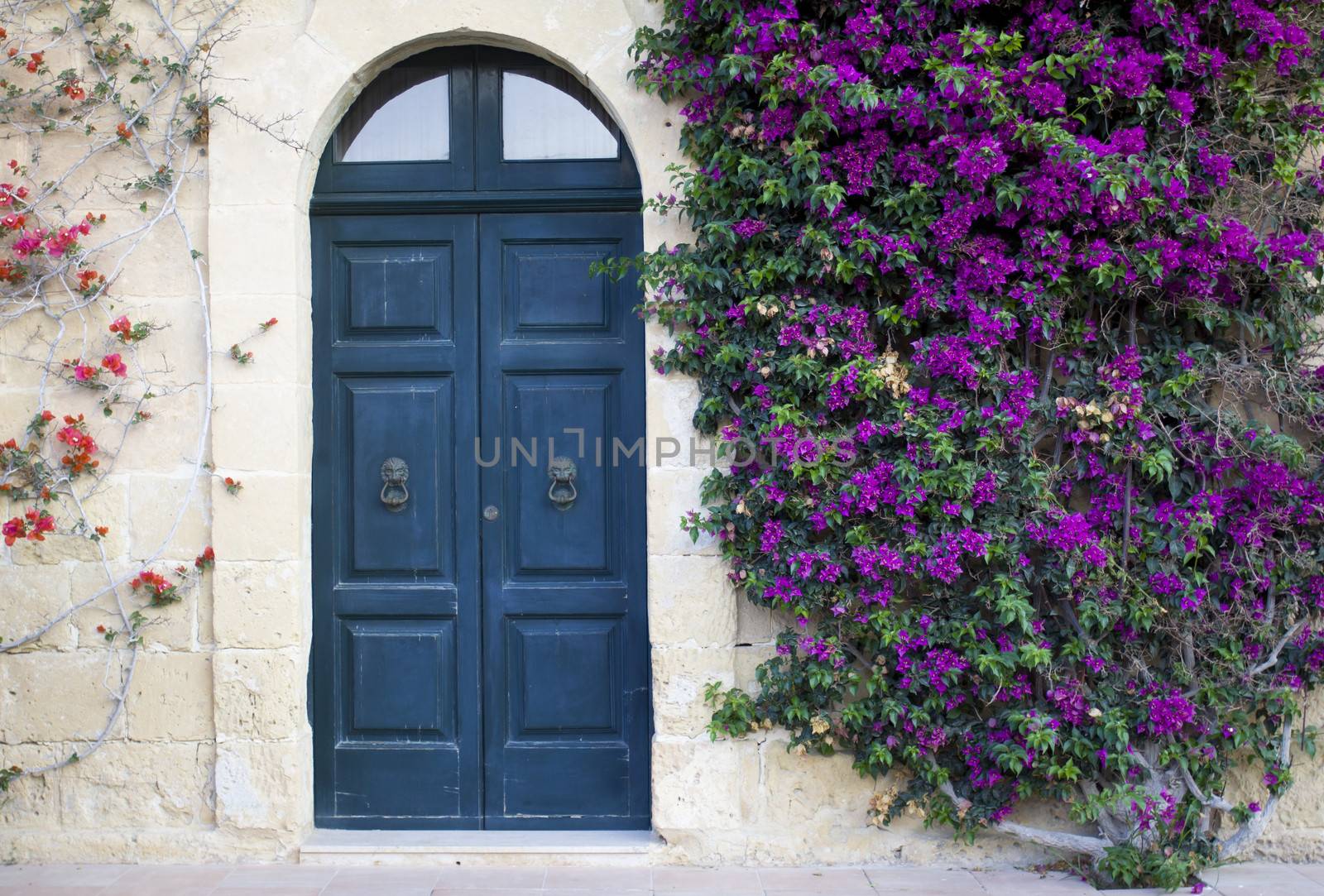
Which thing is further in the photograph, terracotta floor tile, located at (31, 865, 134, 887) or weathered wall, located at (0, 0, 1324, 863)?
weathered wall, located at (0, 0, 1324, 863)

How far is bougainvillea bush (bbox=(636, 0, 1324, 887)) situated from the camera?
10.4ft

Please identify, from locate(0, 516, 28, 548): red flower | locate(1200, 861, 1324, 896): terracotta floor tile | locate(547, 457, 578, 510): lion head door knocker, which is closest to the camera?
locate(1200, 861, 1324, 896): terracotta floor tile

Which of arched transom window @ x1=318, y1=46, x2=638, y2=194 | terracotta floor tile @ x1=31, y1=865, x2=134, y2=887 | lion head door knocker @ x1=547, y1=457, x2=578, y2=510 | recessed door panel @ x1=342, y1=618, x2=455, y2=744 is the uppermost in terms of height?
arched transom window @ x1=318, y1=46, x2=638, y2=194

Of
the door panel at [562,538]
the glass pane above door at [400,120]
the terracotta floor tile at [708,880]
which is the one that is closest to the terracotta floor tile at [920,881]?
the terracotta floor tile at [708,880]

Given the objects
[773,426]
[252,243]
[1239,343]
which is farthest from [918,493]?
[252,243]

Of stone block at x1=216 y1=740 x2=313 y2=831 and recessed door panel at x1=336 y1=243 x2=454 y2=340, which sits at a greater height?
recessed door panel at x1=336 y1=243 x2=454 y2=340

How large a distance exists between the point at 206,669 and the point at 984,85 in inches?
128

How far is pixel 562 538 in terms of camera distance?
11.9ft

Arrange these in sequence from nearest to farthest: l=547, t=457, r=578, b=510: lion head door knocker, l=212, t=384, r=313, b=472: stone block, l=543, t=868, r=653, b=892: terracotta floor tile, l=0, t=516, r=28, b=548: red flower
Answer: l=543, t=868, r=653, b=892: terracotta floor tile → l=0, t=516, r=28, b=548: red flower → l=212, t=384, r=313, b=472: stone block → l=547, t=457, r=578, b=510: lion head door knocker

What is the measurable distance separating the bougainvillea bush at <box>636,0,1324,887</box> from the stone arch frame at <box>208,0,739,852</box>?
15 centimetres

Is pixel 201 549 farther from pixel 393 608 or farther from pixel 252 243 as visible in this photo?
pixel 252 243

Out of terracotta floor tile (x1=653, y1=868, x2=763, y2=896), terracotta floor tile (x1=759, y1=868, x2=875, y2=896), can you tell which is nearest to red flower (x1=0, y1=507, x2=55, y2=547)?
terracotta floor tile (x1=653, y1=868, x2=763, y2=896)

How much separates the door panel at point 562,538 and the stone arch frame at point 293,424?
0.22m

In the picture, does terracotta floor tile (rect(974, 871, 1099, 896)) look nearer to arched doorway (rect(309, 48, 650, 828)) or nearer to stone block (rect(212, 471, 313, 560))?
arched doorway (rect(309, 48, 650, 828))
